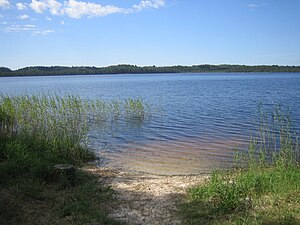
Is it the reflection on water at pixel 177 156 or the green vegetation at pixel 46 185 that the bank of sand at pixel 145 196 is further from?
the reflection on water at pixel 177 156

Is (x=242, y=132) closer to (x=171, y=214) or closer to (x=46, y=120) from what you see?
(x=46, y=120)

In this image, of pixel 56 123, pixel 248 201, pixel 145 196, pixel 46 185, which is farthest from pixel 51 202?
pixel 56 123

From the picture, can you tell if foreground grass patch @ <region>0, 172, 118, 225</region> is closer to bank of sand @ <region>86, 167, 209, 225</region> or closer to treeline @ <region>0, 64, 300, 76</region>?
bank of sand @ <region>86, 167, 209, 225</region>

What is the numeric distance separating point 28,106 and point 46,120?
6.65ft

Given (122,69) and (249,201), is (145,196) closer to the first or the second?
(249,201)

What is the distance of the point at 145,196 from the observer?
655 centimetres

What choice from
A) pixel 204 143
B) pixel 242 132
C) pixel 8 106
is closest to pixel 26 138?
pixel 8 106

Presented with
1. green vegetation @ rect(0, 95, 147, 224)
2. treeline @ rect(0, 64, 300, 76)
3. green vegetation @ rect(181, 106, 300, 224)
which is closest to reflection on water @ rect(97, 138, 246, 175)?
green vegetation @ rect(0, 95, 147, 224)

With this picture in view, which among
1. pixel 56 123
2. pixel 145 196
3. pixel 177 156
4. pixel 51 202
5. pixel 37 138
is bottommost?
pixel 177 156

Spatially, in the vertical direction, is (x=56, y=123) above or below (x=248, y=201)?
above

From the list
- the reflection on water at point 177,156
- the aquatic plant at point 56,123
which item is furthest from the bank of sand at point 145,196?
the aquatic plant at point 56,123

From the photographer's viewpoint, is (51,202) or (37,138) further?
(37,138)

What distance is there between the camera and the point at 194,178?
8281 mm

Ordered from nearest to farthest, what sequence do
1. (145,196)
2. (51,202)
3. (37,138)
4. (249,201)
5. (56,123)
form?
(249,201) < (51,202) < (145,196) < (37,138) < (56,123)
